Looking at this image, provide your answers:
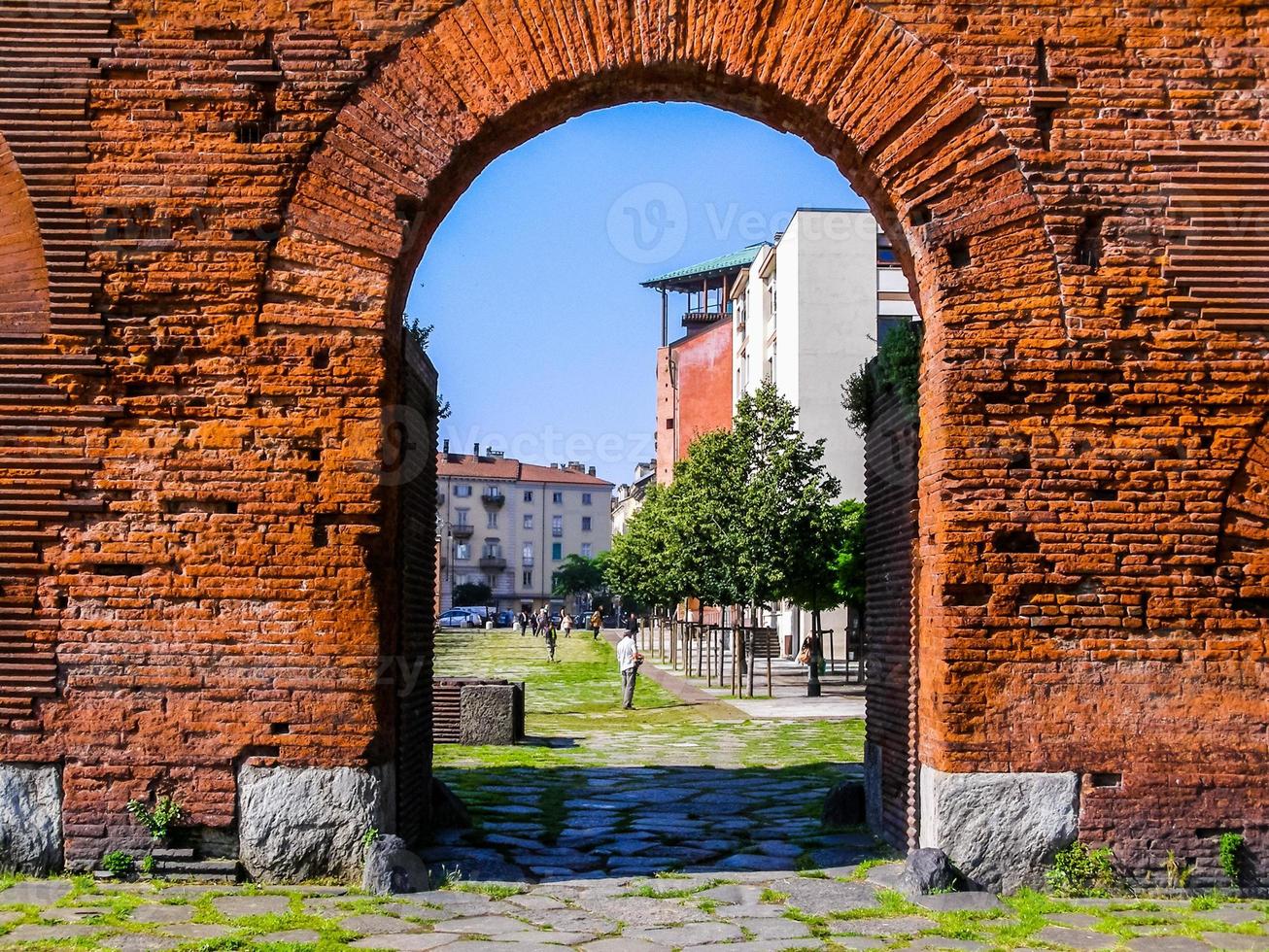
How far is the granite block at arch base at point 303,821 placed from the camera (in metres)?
6.90

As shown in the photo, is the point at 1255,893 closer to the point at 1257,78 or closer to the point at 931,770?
the point at 931,770

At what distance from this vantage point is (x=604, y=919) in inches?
251

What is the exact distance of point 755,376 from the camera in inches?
1833

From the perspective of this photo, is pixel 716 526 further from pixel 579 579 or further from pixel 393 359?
pixel 579 579

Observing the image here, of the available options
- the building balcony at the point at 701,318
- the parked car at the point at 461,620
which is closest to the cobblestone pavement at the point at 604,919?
the building balcony at the point at 701,318

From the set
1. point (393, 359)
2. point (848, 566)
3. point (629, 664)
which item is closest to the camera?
point (393, 359)

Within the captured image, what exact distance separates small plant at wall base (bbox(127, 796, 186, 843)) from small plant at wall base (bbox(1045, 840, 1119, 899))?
15.4ft

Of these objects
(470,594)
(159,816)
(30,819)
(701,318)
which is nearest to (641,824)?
(159,816)

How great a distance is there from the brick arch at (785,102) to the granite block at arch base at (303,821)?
192 cm

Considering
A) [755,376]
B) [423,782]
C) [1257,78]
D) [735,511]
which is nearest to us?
[1257,78]

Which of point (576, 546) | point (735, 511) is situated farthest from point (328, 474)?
point (576, 546)

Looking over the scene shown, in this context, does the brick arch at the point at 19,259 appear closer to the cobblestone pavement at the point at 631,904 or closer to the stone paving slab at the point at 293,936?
the cobblestone pavement at the point at 631,904

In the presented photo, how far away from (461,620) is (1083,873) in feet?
215

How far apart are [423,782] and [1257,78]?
676cm
